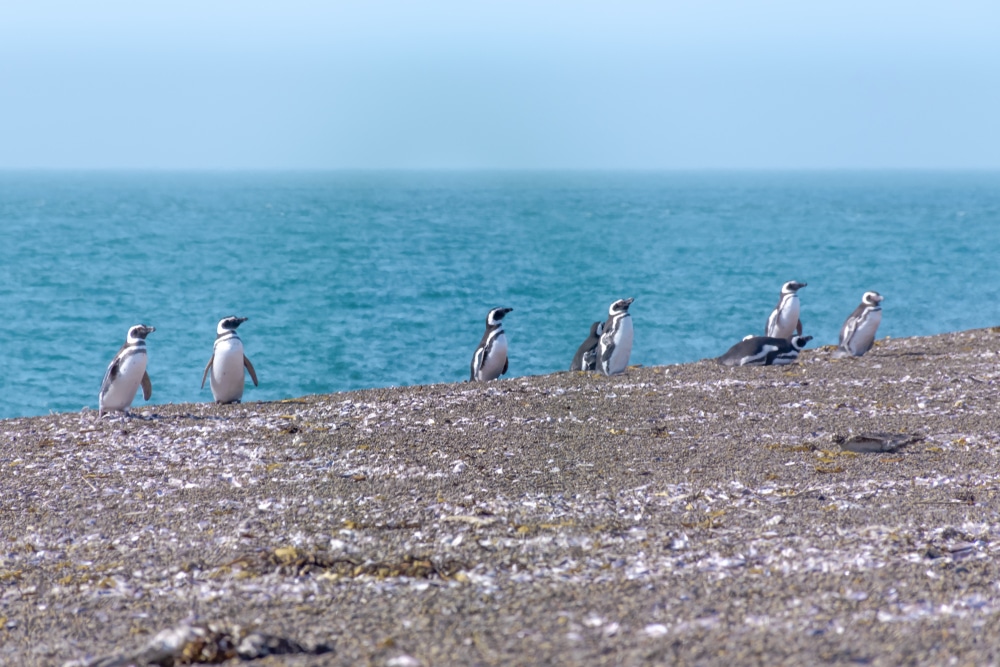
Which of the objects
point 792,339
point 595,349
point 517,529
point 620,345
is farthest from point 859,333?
point 517,529

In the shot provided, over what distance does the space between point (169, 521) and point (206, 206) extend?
10472cm

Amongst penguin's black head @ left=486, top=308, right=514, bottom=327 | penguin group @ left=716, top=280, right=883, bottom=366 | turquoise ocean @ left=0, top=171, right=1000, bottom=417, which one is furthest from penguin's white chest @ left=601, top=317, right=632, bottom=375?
turquoise ocean @ left=0, top=171, right=1000, bottom=417

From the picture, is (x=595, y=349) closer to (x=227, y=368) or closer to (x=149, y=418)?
(x=227, y=368)

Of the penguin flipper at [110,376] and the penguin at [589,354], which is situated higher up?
the penguin flipper at [110,376]

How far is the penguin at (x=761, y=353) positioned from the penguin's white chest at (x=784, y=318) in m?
2.85

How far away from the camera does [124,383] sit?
34.9 ft

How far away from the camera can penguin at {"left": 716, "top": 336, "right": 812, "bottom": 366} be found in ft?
40.3

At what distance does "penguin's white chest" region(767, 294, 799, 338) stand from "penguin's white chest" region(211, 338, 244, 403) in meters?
7.70

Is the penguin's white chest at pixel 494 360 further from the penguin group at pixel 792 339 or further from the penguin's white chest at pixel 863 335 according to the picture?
the penguin's white chest at pixel 863 335

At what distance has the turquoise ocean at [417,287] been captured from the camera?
79.3 feet

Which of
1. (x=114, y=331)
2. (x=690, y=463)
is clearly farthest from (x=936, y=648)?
(x=114, y=331)

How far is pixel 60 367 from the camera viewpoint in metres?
23.6

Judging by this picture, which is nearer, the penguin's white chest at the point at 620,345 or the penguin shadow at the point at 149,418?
the penguin shadow at the point at 149,418

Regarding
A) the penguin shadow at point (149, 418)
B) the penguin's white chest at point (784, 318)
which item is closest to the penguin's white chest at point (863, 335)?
the penguin's white chest at point (784, 318)
